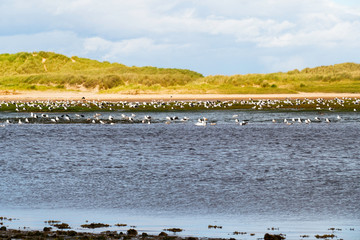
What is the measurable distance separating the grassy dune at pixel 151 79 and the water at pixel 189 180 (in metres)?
51.7

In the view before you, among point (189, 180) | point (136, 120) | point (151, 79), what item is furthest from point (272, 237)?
point (151, 79)

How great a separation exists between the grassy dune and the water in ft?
170

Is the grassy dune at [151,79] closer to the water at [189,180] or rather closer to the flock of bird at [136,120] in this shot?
the flock of bird at [136,120]

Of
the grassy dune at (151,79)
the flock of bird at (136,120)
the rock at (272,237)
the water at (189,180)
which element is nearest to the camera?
the rock at (272,237)

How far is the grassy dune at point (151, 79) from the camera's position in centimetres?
8550

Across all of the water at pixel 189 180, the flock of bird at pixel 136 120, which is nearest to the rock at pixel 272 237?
the water at pixel 189 180

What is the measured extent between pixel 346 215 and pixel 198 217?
10.3 feet

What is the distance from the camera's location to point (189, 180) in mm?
17703

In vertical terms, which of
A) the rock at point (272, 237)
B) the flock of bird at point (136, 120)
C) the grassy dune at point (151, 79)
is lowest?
the rock at point (272, 237)

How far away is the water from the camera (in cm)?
1285

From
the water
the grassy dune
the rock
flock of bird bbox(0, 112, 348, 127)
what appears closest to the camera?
the rock

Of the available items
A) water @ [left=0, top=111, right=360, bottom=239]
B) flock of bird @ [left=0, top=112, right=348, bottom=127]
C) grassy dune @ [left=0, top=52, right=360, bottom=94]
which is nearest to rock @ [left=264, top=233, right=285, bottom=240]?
water @ [left=0, top=111, right=360, bottom=239]

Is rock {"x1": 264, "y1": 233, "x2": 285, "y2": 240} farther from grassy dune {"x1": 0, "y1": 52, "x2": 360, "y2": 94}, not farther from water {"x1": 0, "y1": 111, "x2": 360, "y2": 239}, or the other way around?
grassy dune {"x1": 0, "y1": 52, "x2": 360, "y2": 94}

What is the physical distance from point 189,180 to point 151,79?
92.3 m
